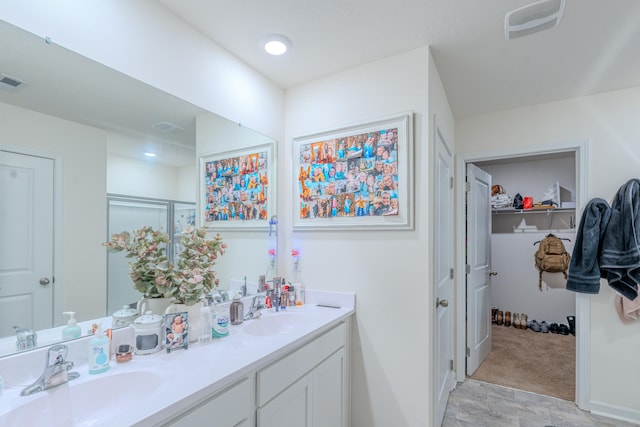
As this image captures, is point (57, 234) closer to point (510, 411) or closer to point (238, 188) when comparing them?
point (238, 188)

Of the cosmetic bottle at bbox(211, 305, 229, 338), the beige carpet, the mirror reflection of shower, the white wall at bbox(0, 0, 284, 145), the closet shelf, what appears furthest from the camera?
the closet shelf

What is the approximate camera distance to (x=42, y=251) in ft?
3.77

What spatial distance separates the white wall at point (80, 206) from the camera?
118cm

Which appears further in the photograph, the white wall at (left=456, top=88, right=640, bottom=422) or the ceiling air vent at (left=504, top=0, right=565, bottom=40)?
the white wall at (left=456, top=88, right=640, bottom=422)

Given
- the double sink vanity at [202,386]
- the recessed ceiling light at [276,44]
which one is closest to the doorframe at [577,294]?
the double sink vanity at [202,386]

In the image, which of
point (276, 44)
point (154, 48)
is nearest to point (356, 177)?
point (276, 44)

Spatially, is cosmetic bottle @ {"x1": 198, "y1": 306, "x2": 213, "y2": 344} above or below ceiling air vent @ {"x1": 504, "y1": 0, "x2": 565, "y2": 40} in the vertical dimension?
below

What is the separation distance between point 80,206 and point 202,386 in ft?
2.91

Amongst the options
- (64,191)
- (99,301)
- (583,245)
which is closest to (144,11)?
(64,191)

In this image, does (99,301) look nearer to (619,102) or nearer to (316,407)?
(316,407)

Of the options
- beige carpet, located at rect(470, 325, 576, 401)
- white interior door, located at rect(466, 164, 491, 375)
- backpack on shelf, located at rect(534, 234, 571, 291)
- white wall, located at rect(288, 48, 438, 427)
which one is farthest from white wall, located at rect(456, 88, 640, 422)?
backpack on shelf, located at rect(534, 234, 571, 291)

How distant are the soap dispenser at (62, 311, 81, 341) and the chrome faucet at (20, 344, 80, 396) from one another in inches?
4.6

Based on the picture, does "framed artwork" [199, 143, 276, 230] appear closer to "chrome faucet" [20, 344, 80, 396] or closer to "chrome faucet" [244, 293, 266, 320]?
"chrome faucet" [244, 293, 266, 320]

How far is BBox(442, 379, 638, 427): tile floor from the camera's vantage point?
2.23m
